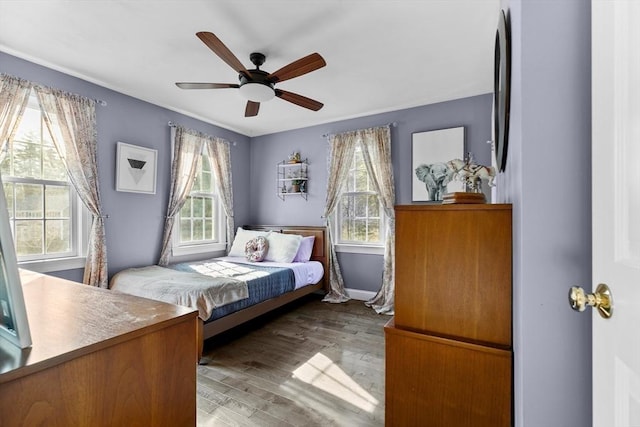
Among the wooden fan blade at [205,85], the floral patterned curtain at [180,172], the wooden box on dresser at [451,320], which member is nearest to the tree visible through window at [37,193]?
the floral patterned curtain at [180,172]

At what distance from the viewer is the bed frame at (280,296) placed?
2.70m

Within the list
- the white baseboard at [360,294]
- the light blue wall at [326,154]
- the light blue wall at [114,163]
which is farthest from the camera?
the white baseboard at [360,294]

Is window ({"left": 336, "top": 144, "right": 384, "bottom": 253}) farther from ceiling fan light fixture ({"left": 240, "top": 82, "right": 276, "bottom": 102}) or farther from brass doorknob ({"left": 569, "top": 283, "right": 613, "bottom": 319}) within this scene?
brass doorknob ({"left": 569, "top": 283, "right": 613, "bottom": 319})

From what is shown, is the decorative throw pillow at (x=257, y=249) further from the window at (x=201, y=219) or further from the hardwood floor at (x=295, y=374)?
the hardwood floor at (x=295, y=374)

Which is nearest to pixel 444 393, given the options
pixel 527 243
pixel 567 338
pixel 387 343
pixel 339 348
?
pixel 387 343

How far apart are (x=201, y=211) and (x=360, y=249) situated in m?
2.36

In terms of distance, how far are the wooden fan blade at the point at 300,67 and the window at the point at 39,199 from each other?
2324 mm

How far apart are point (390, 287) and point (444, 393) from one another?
102 inches

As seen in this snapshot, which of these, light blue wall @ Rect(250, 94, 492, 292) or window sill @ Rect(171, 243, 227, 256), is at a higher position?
light blue wall @ Rect(250, 94, 492, 292)

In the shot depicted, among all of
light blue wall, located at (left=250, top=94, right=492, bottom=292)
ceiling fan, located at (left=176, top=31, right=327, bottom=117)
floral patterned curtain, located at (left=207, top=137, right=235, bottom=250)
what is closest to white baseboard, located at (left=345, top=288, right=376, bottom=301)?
light blue wall, located at (left=250, top=94, right=492, bottom=292)

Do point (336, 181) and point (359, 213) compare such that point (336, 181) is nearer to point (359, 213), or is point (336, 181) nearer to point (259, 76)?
point (359, 213)

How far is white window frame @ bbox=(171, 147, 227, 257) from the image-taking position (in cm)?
400

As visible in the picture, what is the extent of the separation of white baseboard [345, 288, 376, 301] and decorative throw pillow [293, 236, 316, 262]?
2.43 feet
